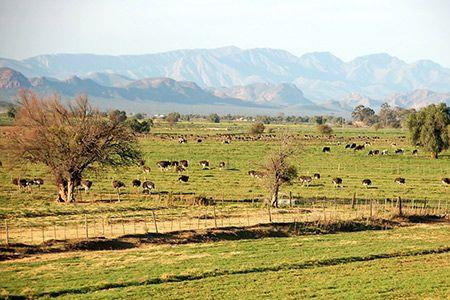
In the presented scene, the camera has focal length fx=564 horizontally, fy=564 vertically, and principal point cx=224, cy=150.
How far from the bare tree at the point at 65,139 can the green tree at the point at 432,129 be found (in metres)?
52.5

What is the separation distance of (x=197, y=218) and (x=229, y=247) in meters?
7.72

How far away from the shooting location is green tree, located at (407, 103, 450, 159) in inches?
3265

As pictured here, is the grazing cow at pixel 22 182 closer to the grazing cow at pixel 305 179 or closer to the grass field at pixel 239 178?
the grass field at pixel 239 178

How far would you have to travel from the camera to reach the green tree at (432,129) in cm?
8294

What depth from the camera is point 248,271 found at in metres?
25.7

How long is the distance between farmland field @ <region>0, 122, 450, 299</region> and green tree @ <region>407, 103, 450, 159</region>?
2433 cm

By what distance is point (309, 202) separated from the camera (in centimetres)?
4609

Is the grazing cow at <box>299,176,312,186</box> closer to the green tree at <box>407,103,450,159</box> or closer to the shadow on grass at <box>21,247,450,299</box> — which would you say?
the shadow on grass at <box>21,247,450,299</box>

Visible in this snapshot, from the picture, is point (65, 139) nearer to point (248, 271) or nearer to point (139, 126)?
point (248, 271)

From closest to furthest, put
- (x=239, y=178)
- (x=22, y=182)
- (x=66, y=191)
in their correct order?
(x=66, y=191) < (x=22, y=182) < (x=239, y=178)

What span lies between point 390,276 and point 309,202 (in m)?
21.1

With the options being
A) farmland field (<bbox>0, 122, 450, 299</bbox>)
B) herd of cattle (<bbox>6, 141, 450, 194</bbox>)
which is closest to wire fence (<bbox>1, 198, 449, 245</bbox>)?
farmland field (<bbox>0, 122, 450, 299</bbox>)

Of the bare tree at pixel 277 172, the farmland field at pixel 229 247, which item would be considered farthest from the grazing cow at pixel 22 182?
the bare tree at pixel 277 172

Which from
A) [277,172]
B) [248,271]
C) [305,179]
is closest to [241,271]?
[248,271]
